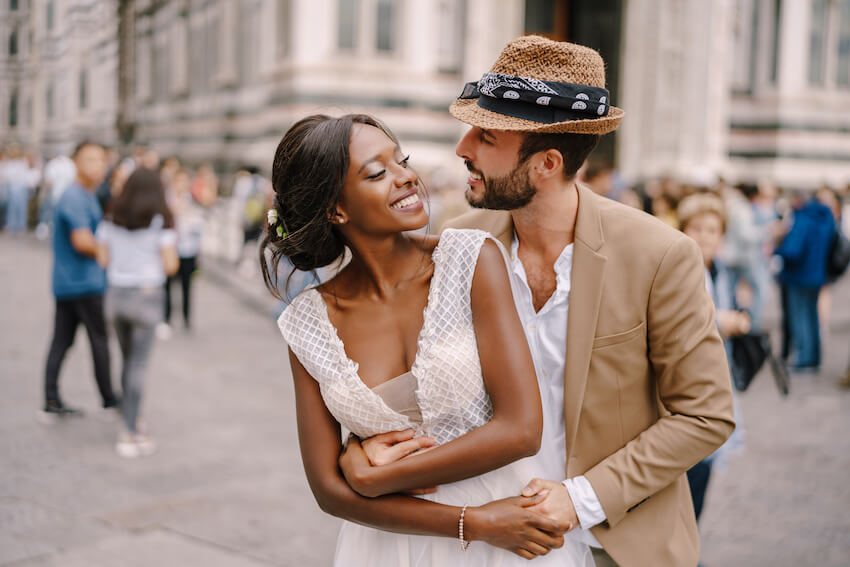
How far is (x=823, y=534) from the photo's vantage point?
491cm

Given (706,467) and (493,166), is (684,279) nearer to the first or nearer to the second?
(493,166)

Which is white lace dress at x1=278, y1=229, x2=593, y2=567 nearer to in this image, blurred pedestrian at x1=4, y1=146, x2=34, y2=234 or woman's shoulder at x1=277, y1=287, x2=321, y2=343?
woman's shoulder at x1=277, y1=287, x2=321, y2=343

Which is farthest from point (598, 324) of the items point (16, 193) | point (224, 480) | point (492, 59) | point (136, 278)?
point (16, 193)

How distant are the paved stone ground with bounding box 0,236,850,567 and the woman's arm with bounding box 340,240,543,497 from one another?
2706 mm

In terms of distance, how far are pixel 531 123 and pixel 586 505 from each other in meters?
0.91

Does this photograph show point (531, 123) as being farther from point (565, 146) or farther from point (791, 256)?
point (791, 256)

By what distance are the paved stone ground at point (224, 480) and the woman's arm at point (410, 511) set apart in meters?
2.59

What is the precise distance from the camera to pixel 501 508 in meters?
1.99

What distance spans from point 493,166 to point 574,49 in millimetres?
340

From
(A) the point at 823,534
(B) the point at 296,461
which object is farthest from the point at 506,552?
(B) the point at 296,461

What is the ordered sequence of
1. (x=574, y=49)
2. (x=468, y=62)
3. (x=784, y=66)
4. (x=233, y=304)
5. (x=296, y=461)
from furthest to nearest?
(x=784, y=66) < (x=468, y=62) < (x=233, y=304) < (x=296, y=461) < (x=574, y=49)

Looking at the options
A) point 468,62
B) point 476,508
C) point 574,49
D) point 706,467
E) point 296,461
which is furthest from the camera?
point 468,62

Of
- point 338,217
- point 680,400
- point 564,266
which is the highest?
point 338,217

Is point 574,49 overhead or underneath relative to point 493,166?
overhead
